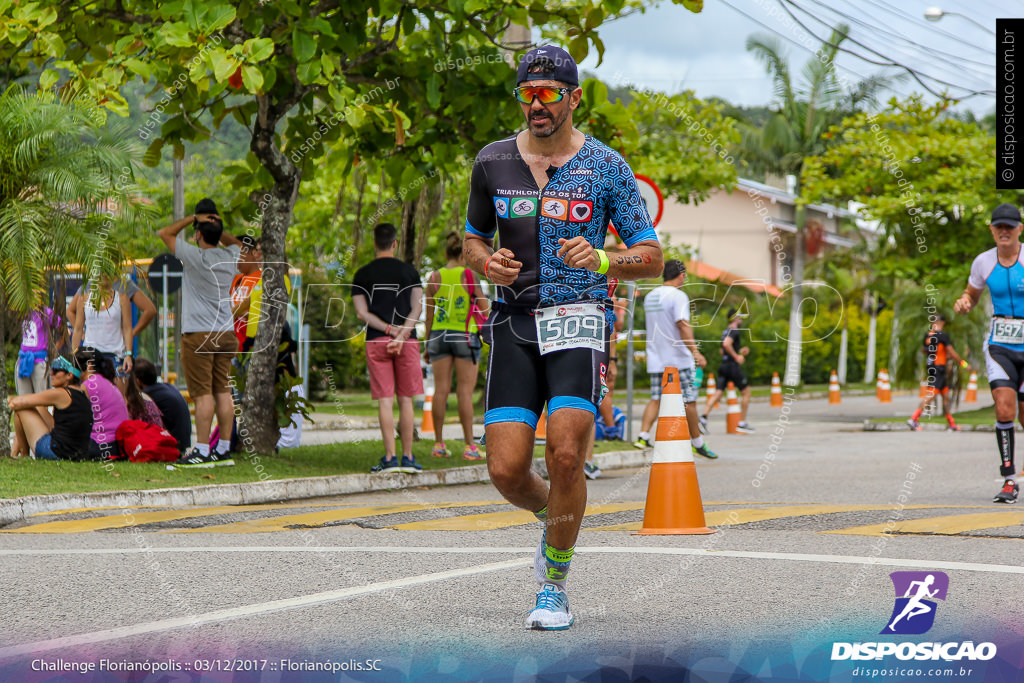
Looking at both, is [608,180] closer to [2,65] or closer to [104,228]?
[104,228]

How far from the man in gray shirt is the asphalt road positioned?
1670mm

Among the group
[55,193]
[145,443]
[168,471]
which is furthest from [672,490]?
[55,193]

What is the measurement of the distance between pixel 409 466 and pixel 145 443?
2.27 metres

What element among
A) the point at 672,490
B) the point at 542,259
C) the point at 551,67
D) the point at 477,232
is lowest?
the point at 672,490

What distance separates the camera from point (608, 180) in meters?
4.64

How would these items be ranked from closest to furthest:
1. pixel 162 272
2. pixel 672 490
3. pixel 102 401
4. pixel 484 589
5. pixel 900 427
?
1. pixel 484 589
2. pixel 672 490
3. pixel 102 401
4. pixel 162 272
5. pixel 900 427

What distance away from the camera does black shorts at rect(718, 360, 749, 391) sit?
19.5m

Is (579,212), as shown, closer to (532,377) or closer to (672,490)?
(532,377)

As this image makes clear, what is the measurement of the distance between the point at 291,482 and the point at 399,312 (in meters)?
1.72

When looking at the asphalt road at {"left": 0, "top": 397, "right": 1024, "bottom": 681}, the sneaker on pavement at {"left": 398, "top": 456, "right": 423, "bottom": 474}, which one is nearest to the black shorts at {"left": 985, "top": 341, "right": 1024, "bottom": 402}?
the asphalt road at {"left": 0, "top": 397, "right": 1024, "bottom": 681}

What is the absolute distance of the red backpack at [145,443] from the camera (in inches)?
412

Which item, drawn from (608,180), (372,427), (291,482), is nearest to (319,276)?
(372,427)

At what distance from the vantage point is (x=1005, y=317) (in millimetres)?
9062

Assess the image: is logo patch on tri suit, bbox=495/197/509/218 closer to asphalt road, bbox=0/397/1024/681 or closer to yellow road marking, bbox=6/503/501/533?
asphalt road, bbox=0/397/1024/681
